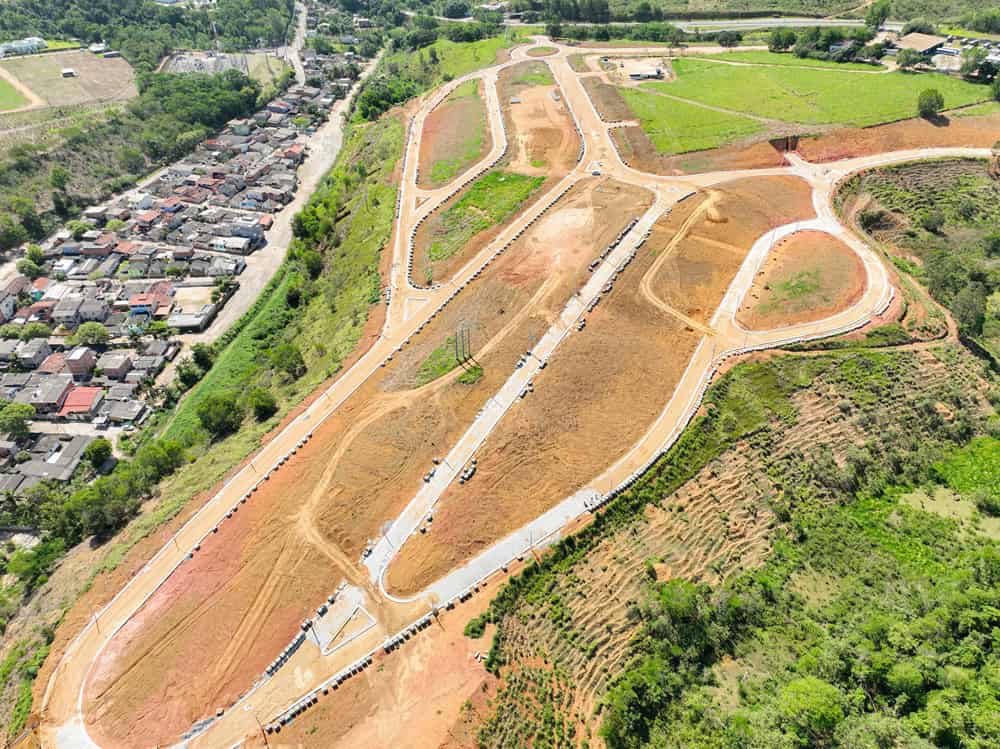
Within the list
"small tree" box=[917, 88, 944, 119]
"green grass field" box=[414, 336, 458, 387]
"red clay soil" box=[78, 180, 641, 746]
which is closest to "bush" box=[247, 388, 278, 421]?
"red clay soil" box=[78, 180, 641, 746]

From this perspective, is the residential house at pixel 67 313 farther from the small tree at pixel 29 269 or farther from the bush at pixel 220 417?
the bush at pixel 220 417

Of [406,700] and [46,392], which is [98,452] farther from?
[406,700]

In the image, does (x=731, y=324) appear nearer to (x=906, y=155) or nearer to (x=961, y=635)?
(x=961, y=635)

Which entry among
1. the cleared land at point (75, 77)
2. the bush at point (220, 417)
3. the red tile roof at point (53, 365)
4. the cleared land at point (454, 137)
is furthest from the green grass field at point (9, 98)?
the bush at point (220, 417)

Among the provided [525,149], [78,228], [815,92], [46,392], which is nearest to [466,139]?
[525,149]

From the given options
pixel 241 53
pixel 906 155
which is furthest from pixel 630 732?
pixel 241 53

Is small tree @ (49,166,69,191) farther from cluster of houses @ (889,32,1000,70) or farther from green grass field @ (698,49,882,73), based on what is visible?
cluster of houses @ (889,32,1000,70)

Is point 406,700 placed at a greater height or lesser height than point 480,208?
lesser

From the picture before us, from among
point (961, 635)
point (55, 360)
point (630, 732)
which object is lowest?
point (55, 360)
